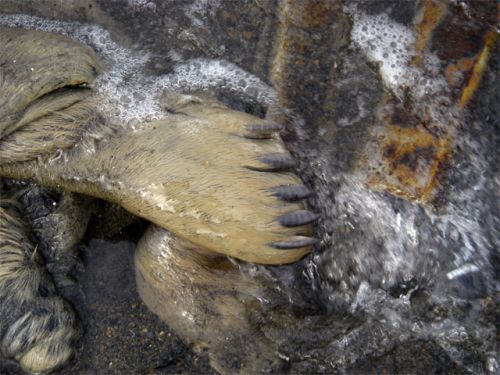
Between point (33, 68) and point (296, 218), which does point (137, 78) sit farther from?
point (296, 218)

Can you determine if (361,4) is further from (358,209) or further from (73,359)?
(73,359)

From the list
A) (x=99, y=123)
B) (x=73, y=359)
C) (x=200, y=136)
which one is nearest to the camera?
(x=200, y=136)

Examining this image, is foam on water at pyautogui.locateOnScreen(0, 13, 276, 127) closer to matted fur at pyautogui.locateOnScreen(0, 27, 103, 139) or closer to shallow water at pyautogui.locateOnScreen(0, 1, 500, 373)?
shallow water at pyautogui.locateOnScreen(0, 1, 500, 373)

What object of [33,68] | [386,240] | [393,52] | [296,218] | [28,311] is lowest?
[28,311]

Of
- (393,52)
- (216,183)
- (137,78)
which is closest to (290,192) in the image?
(216,183)

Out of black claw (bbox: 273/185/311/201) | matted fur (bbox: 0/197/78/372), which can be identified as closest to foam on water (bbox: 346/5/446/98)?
black claw (bbox: 273/185/311/201)

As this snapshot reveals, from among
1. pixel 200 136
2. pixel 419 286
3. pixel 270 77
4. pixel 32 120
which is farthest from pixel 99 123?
pixel 419 286

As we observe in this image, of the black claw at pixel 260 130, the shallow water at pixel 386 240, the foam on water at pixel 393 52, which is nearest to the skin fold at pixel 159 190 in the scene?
the black claw at pixel 260 130
